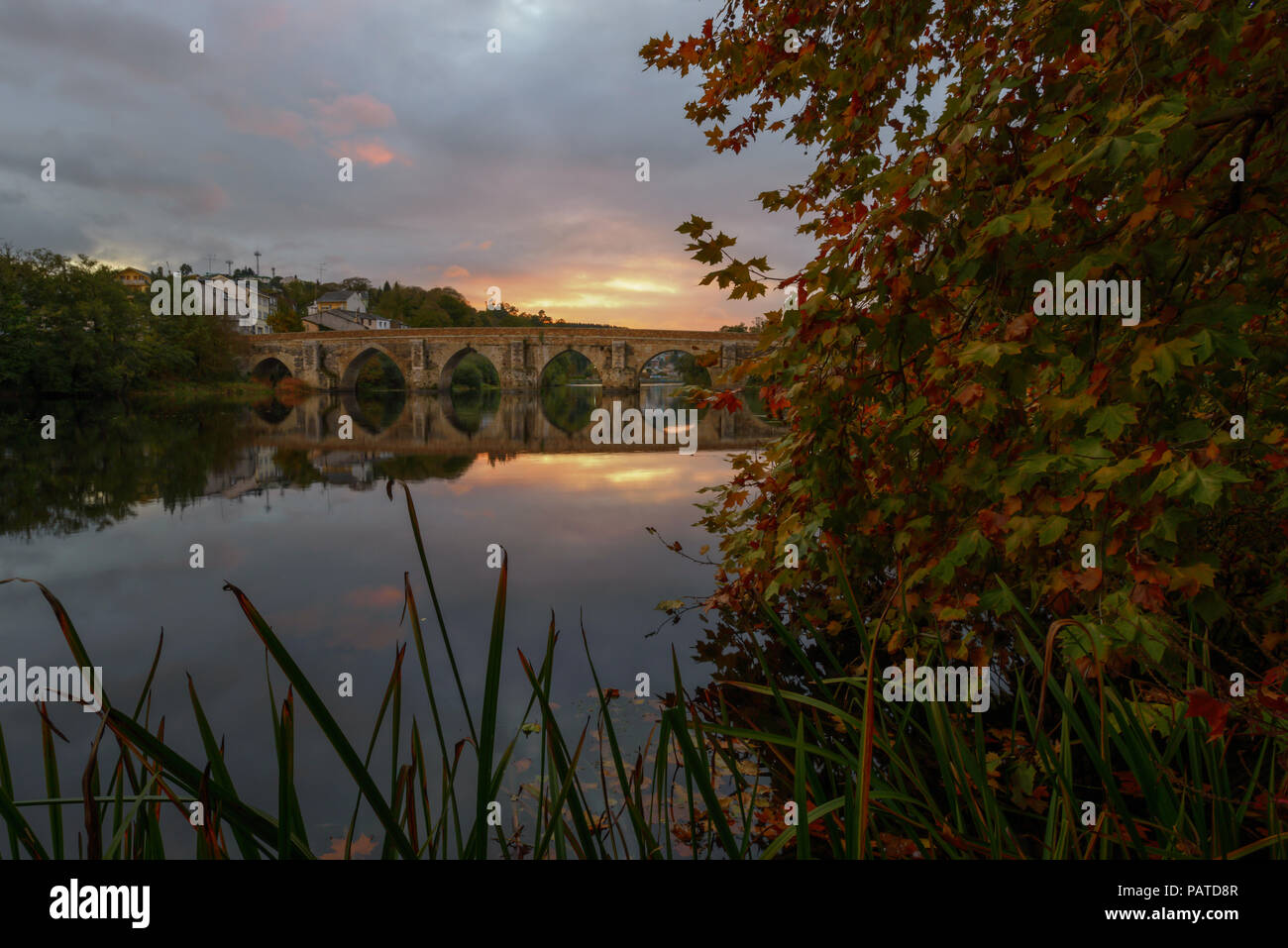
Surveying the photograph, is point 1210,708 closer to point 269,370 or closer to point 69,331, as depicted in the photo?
point 69,331

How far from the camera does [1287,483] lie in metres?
2.37

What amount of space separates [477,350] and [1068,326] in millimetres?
52333

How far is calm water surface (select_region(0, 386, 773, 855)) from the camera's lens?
4504 millimetres

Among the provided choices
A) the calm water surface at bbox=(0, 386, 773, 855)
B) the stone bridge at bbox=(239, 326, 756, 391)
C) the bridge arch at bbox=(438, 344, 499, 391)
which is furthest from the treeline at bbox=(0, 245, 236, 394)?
the calm water surface at bbox=(0, 386, 773, 855)

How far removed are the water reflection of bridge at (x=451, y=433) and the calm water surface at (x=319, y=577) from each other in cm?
241

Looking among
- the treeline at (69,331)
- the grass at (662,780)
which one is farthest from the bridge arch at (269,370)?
the grass at (662,780)

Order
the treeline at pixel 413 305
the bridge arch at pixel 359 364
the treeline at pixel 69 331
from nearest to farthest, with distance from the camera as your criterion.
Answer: the treeline at pixel 69 331
the bridge arch at pixel 359 364
the treeline at pixel 413 305

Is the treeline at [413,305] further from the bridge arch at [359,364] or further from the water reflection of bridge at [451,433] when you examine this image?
the water reflection of bridge at [451,433]

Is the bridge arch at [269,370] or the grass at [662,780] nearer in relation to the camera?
the grass at [662,780]

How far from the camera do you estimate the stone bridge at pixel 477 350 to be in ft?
165

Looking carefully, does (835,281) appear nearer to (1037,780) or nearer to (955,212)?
(955,212)

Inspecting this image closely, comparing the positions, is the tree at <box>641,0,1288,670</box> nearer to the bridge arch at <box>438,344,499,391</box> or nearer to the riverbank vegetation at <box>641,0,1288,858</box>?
the riverbank vegetation at <box>641,0,1288,858</box>

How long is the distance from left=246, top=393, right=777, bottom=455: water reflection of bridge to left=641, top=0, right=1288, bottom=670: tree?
12.3 meters
